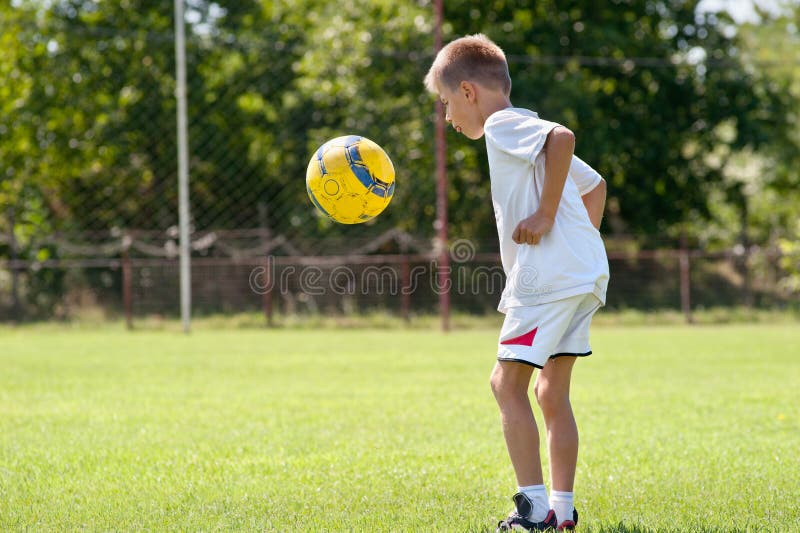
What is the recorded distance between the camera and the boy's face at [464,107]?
3580 mm

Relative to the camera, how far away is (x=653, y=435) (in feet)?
18.1

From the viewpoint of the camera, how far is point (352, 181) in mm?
4273

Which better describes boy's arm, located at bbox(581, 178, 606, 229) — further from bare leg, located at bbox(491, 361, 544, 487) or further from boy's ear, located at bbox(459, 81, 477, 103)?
bare leg, located at bbox(491, 361, 544, 487)

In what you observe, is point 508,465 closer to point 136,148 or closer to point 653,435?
point 653,435

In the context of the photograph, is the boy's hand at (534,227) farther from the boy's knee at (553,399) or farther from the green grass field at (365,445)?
the green grass field at (365,445)

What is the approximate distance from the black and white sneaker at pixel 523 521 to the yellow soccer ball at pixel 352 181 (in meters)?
1.52

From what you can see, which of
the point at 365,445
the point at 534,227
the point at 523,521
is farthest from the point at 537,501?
the point at 365,445

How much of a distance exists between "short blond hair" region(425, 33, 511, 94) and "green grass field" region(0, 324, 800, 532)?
1677 mm

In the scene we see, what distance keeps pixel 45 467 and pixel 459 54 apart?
290 centimetres

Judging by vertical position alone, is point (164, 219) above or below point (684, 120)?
below

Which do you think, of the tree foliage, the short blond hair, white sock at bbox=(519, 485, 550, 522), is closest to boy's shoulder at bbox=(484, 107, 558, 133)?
the short blond hair

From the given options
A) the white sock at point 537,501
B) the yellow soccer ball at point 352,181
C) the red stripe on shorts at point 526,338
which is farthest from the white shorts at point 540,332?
the yellow soccer ball at point 352,181

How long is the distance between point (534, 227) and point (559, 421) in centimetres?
76

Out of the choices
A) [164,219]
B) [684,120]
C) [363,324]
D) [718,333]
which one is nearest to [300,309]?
[363,324]
